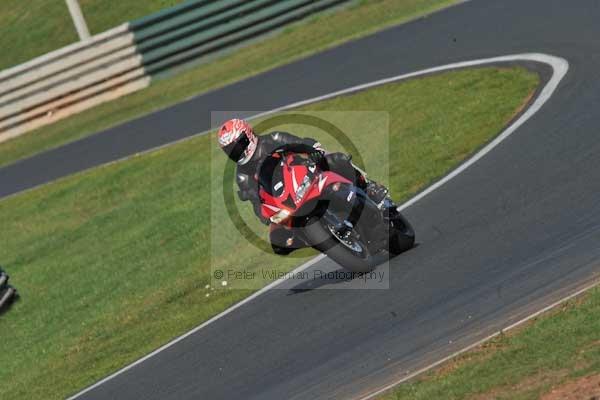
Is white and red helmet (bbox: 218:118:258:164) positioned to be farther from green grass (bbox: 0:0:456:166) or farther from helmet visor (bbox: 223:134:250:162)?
green grass (bbox: 0:0:456:166)

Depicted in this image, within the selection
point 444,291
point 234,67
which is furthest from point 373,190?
point 234,67

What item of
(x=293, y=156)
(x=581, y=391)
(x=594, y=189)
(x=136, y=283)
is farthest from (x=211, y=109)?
(x=581, y=391)

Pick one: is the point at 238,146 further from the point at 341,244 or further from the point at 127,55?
the point at 127,55

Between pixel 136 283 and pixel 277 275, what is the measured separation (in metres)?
2.40

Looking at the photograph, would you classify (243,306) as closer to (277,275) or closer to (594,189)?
(277,275)

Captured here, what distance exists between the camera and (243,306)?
11.0 meters

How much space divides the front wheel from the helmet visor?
0.89 metres

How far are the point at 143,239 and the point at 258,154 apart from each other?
4890mm

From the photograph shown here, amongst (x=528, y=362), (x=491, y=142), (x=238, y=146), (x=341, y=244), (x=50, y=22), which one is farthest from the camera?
(x=50, y=22)

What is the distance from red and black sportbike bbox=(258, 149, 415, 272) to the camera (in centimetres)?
997

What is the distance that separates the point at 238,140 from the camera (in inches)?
398

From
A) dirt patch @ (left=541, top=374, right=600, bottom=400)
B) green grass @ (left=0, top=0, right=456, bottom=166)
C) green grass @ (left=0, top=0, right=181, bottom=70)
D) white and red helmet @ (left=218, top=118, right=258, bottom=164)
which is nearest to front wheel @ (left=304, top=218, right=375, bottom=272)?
white and red helmet @ (left=218, top=118, right=258, bottom=164)

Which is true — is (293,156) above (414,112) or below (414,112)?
above

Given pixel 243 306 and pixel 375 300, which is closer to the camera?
pixel 375 300
